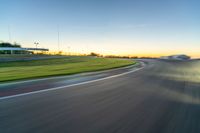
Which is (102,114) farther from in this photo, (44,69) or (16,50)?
(16,50)

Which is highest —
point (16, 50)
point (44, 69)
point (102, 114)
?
point (16, 50)

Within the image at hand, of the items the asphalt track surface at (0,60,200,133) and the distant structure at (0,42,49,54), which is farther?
the distant structure at (0,42,49,54)

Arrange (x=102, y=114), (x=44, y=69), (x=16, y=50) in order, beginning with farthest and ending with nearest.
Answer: (x=16, y=50), (x=44, y=69), (x=102, y=114)

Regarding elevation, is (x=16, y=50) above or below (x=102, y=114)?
above

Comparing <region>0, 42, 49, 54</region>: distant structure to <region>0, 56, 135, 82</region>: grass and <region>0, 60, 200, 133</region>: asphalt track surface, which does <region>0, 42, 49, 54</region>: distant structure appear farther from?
<region>0, 60, 200, 133</region>: asphalt track surface

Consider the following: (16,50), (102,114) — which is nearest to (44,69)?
(102,114)

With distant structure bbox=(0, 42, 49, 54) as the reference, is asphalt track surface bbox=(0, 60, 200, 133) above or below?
below

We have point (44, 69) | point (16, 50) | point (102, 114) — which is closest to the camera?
point (102, 114)

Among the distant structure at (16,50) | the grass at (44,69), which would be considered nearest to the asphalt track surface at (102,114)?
the grass at (44,69)

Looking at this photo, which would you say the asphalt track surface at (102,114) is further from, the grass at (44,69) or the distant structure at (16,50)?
the distant structure at (16,50)

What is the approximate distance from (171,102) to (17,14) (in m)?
27.9

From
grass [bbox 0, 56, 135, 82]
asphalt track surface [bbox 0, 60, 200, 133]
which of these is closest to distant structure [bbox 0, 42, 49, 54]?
grass [bbox 0, 56, 135, 82]

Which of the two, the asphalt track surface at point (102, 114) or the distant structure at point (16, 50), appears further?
the distant structure at point (16, 50)

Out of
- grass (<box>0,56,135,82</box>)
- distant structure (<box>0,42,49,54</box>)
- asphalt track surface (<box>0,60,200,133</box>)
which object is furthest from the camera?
distant structure (<box>0,42,49,54</box>)
